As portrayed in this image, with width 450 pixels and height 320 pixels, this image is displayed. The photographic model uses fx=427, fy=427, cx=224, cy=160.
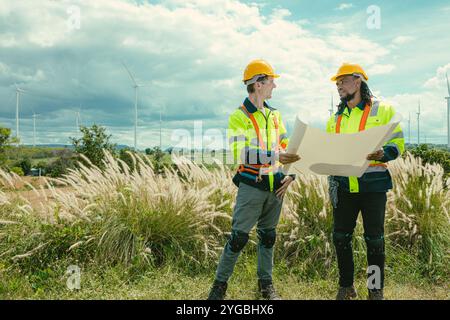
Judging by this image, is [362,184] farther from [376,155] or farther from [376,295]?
[376,295]

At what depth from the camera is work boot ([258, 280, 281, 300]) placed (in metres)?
4.37

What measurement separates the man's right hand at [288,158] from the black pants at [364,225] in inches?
28.6

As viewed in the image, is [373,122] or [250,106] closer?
[373,122]

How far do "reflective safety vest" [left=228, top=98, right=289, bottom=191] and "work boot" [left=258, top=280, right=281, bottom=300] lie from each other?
3.55ft

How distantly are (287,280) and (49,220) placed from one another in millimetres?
3219

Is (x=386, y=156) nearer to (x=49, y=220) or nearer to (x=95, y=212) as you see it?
(x=95, y=212)

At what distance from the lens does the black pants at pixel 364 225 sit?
13.3ft

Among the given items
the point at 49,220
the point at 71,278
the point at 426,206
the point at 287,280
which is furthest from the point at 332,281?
the point at 49,220

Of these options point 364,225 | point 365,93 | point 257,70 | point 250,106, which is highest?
point 257,70

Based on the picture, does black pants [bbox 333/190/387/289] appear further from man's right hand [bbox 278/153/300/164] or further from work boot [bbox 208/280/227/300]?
work boot [bbox 208/280/227/300]

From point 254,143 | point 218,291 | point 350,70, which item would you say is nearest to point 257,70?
point 254,143

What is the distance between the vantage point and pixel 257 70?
4125 mm

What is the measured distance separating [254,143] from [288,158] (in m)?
0.40

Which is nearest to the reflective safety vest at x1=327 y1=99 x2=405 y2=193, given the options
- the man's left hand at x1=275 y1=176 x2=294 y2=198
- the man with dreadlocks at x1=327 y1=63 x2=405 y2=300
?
the man with dreadlocks at x1=327 y1=63 x2=405 y2=300
